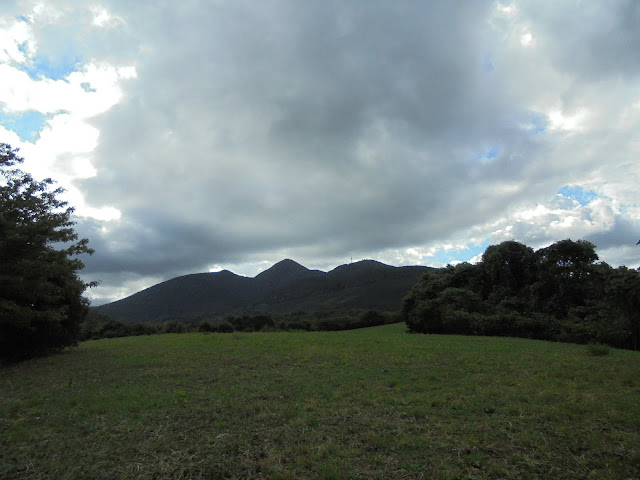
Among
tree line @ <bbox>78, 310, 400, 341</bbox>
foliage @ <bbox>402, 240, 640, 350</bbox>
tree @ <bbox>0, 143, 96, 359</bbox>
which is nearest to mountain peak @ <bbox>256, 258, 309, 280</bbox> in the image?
tree line @ <bbox>78, 310, 400, 341</bbox>

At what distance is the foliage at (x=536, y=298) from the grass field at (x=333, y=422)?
38.7 ft

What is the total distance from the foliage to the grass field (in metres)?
11.8

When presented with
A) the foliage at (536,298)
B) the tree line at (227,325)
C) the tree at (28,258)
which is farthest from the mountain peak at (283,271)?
the tree at (28,258)

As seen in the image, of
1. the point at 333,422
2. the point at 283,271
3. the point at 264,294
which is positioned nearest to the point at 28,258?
the point at 333,422

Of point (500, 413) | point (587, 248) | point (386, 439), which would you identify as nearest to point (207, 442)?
point (386, 439)

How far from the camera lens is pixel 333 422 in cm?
686

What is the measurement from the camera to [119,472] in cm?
512

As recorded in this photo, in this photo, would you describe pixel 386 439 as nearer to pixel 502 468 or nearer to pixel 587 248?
pixel 502 468

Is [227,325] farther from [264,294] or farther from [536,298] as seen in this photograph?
[264,294]

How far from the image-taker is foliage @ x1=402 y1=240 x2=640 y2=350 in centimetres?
2170

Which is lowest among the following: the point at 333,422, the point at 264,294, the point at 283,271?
the point at 333,422

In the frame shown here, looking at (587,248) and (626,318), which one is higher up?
(587,248)

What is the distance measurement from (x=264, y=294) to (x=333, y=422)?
151 metres

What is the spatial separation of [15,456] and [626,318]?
1053 inches
